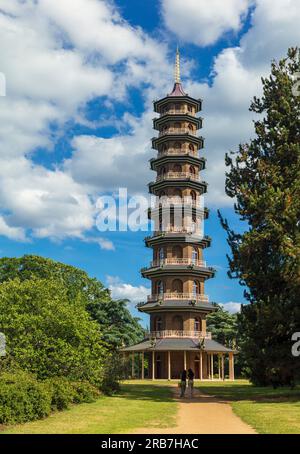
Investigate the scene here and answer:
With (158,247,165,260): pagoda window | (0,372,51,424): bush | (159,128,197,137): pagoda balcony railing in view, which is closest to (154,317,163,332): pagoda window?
(158,247,165,260): pagoda window

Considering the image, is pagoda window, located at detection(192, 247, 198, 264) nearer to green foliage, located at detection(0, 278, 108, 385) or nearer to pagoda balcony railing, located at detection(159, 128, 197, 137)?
pagoda balcony railing, located at detection(159, 128, 197, 137)

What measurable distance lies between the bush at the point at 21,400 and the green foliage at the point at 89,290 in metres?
34.4

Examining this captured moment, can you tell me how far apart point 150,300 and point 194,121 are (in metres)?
18.4

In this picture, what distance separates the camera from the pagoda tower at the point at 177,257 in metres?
46.1

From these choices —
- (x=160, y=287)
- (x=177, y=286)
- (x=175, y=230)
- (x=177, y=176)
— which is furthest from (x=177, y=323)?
(x=177, y=176)

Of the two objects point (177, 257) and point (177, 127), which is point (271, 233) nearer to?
point (177, 257)

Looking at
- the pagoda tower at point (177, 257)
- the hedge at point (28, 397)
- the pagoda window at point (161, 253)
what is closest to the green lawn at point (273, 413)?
the hedge at point (28, 397)

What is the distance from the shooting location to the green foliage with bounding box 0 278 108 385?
19.5 metres

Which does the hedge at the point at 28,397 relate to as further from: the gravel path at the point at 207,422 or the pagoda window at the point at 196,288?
the pagoda window at the point at 196,288

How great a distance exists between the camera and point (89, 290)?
5700cm

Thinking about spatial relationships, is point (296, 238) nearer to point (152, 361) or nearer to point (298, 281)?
point (298, 281)

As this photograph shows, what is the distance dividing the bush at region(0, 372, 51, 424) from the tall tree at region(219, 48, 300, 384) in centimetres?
1109
